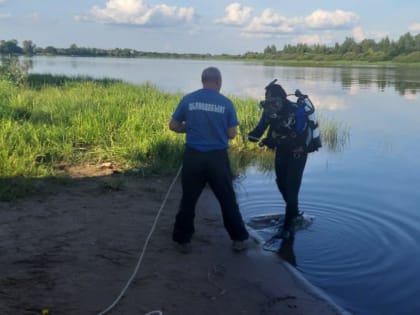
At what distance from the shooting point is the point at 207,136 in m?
4.93

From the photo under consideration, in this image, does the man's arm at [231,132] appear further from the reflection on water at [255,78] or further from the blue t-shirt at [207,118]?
the reflection on water at [255,78]

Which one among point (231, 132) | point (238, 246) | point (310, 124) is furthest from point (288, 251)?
point (231, 132)

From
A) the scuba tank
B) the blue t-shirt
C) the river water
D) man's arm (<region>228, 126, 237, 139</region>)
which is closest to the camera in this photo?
the blue t-shirt

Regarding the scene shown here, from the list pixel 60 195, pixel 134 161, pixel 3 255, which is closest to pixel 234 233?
pixel 3 255

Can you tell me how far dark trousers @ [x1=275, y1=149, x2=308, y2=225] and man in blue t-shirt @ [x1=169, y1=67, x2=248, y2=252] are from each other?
1.23m

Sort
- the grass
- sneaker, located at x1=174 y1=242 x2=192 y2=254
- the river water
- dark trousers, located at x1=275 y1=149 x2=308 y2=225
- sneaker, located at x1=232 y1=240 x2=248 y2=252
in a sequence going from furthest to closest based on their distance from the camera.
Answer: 1. the grass
2. dark trousers, located at x1=275 y1=149 x2=308 y2=225
3. sneaker, located at x1=232 y1=240 x2=248 y2=252
4. sneaker, located at x1=174 y1=242 x2=192 y2=254
5. the river water

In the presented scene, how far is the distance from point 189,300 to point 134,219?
2316mm

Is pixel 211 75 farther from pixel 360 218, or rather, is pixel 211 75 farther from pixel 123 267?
pixel 360 218

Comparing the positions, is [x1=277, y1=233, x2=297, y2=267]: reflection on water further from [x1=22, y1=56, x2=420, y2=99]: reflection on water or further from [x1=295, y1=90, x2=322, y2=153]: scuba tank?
[x1=22, y1=56, x2=420, y2=99]: reflection on water

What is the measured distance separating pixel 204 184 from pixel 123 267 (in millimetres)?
1169

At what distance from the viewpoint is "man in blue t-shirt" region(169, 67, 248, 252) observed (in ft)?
16.1

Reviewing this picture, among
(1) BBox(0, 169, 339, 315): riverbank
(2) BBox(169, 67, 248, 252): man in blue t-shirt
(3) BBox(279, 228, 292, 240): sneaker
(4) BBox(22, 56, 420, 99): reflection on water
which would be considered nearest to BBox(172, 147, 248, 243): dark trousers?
(2) BBox(169, 67, 248, 252): man in blue t-shirt

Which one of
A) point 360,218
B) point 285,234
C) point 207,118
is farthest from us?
point 360,218

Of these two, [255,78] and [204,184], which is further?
[255,78]
